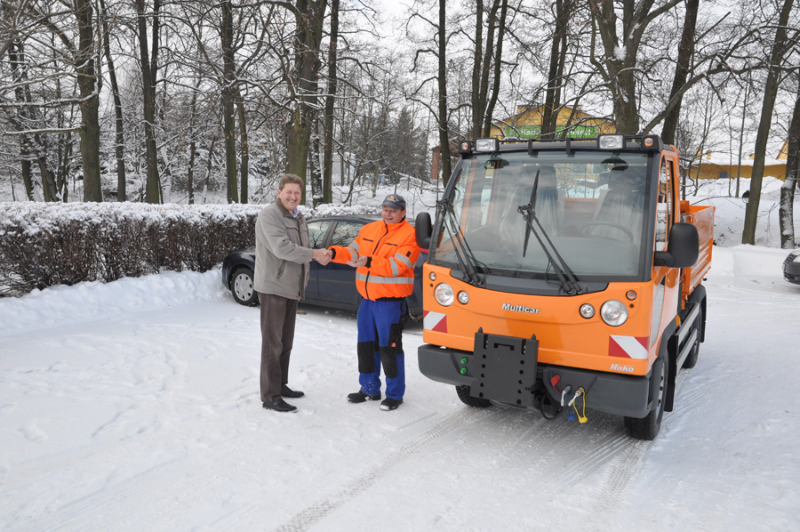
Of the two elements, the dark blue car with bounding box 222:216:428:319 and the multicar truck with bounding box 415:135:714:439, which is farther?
the dark blue car with bounding box 222:216:428:319

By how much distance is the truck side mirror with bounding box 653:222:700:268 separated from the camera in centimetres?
385

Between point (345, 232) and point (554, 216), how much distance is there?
494cm

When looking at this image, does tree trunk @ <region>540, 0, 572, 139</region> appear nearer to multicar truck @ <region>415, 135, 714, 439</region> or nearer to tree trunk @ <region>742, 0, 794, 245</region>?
tree trunk @ <region>742, 0, 794, 245</region>

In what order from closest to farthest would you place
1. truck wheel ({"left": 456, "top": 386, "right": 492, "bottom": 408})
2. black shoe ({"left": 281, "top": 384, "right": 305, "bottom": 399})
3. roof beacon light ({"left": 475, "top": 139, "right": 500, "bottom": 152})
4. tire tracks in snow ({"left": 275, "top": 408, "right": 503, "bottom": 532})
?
tire tracks in snow ({"left": 275, "top": 408, "right": 503, "bottom": 532}) → roof beacon light ({"left": 475, "top": 139, "right": 500, "bottom": 152}) → truck wheel ({"left": 456, "top": 386, "right": 492, "bottom": 408}) → black shoe ({"left": 281, "top": 384, "right": 305, "bottom": 399})

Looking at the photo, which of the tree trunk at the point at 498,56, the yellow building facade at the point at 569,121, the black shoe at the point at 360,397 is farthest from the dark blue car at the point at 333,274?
the tree trunk at the point at 498,56

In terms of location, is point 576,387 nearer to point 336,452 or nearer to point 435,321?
point 435,321

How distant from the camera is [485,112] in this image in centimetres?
2175

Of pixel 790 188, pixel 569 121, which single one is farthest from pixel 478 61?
pixel 790 188

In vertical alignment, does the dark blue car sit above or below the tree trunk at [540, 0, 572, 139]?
below

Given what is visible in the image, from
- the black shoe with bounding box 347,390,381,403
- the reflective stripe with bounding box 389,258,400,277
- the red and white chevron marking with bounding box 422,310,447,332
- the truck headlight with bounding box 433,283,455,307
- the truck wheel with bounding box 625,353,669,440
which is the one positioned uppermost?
the reflective stripe with bounding box 389,258,400,277

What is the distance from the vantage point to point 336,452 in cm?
427

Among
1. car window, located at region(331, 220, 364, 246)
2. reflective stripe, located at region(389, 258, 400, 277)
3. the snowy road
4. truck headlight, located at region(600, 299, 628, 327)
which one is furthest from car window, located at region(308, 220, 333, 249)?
truck headlight, located at region(600, 299, 628, 327)

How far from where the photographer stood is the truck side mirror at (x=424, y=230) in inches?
187

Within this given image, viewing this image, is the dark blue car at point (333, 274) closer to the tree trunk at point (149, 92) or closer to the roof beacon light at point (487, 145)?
the roof beacon light at point (487, 145)
